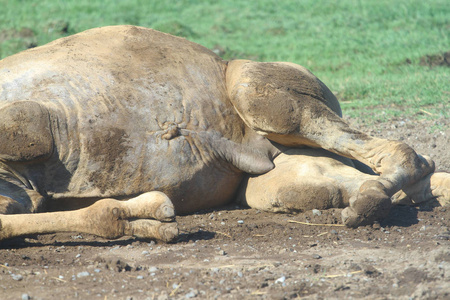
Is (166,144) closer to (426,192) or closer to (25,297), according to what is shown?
(25,297)

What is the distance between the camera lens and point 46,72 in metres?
3.88

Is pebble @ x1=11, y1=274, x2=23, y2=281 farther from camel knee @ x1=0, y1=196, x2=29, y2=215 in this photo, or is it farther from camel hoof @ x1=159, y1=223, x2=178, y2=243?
camel hoof @ x1=159, y1=223, x2=178, y2=243

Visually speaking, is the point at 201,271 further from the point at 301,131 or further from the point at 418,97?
the point at 418,97

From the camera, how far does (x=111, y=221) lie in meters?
3.45

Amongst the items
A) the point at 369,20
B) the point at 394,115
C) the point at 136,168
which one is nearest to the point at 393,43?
the point at 369,20

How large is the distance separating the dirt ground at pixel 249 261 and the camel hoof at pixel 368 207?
7 centimetres

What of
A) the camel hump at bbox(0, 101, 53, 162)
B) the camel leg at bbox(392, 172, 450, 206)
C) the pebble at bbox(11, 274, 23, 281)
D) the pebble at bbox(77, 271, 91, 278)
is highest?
the camel hump at bbox(0, 101, 53, 162)

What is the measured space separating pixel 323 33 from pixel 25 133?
780 centimetres

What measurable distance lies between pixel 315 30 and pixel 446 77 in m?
3.42

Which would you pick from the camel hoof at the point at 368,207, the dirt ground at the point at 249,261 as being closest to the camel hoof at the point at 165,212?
the dirt ground at the point at 249,261

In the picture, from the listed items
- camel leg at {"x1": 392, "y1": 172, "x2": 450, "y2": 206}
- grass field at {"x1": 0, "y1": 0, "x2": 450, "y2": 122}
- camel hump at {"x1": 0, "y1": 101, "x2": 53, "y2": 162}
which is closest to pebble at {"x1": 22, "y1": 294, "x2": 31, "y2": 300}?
camel hump at {"x1": 0, "y1": 101, "x2": 53, "y2": 162}

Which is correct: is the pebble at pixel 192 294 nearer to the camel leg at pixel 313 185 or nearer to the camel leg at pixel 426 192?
the camel leg at pixel 313 185

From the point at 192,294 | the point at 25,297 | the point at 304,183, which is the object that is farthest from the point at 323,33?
the point at 25,297

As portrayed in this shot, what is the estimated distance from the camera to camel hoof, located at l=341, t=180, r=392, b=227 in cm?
364
